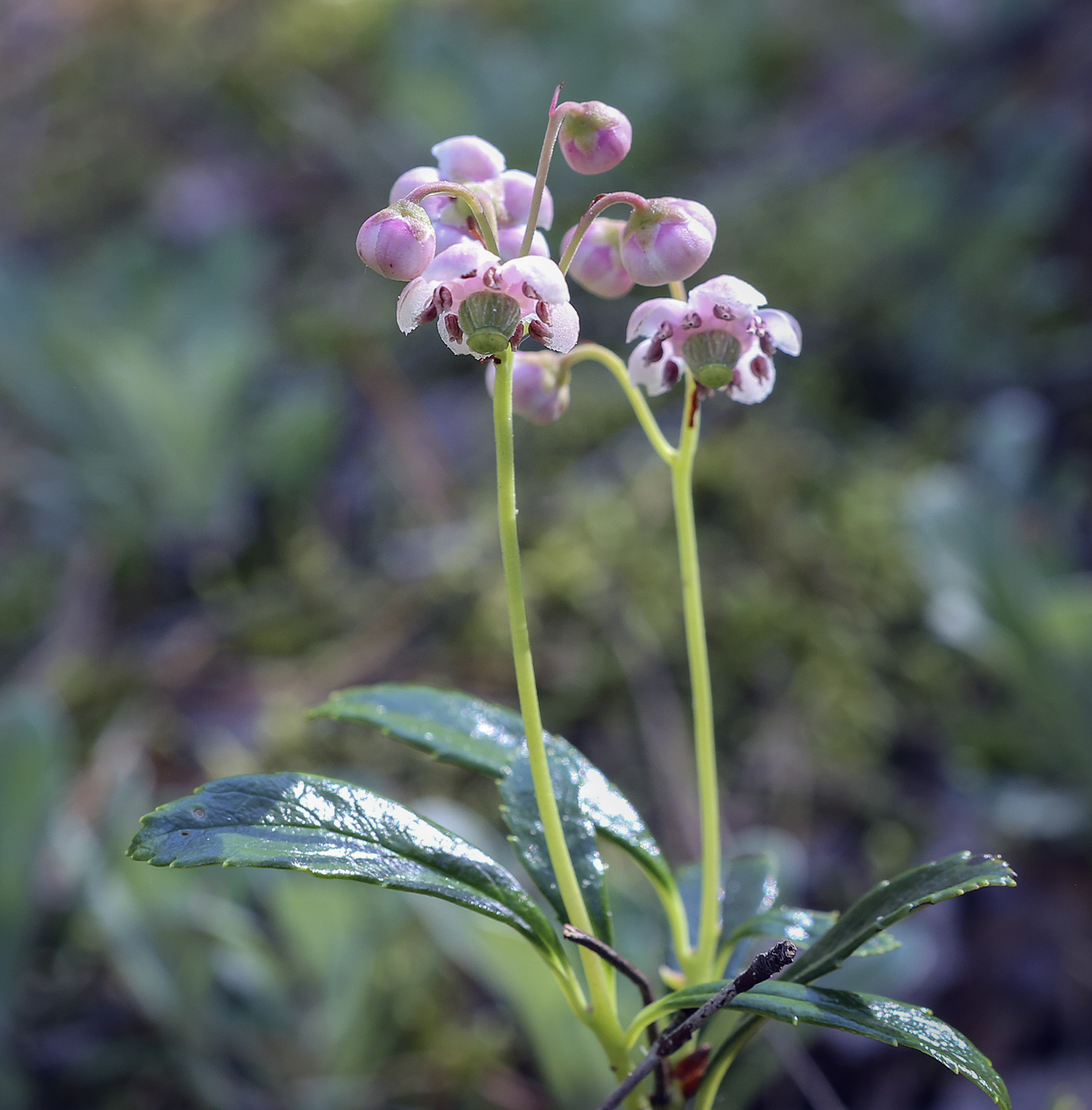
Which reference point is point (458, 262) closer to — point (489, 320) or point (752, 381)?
point (489, 320)

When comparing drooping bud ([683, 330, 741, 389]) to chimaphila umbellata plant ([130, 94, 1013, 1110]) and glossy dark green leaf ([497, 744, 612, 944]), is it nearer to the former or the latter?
chimaphila umbellata plant ([130, 94, 1013, 1110])

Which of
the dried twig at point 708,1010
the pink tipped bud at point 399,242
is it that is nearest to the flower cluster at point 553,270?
the pink tipped bud at point 399,242

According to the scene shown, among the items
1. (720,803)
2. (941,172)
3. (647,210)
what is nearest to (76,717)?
(720,803)

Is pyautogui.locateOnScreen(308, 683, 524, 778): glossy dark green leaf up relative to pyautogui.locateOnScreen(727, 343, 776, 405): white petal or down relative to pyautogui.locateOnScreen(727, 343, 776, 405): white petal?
down

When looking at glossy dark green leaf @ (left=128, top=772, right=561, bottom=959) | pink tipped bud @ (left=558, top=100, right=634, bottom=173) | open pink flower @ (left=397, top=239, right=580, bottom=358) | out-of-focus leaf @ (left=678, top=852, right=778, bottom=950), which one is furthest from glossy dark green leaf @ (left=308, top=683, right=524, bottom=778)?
pink tipped bud @ (left=558, top=100, right=634, bottom=173)

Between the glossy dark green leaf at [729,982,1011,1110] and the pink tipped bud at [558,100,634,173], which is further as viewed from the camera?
the pink tipped bud at [558,100,634,173]

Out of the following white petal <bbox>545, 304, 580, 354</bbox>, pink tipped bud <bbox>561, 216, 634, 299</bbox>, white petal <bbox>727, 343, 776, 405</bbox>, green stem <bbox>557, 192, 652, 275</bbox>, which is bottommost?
white petal <bbox>545, 304, 580, 354</bbox>
